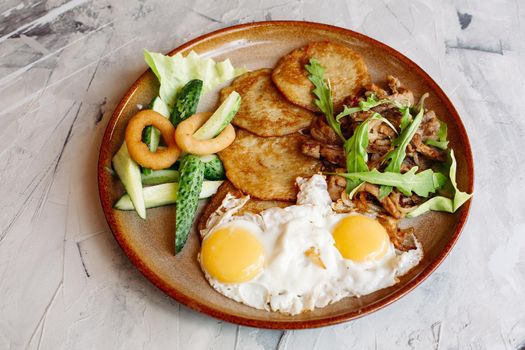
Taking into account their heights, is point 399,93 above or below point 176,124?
below

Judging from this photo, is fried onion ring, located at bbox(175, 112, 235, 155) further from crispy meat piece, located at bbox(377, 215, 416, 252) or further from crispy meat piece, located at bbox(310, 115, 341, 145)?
crispy meat piece, located at bbox(377, 215, 416, 252)

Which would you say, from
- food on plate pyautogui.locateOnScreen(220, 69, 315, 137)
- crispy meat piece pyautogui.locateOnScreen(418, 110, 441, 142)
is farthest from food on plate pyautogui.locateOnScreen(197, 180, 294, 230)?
crispy meat piece pyautogui.locateOnScreen(418, 110, 441, 142)

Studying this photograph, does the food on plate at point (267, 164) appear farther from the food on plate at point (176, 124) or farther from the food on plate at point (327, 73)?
the food on plate at point (327, 73)

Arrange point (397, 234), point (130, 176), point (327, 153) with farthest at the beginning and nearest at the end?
point (327, 153)
point (130, 176)
point (397, 234)

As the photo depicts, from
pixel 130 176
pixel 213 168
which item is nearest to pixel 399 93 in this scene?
pixel 213 168

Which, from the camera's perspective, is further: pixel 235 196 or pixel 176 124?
pixel 176 124

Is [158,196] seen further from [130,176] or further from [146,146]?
[146,146]

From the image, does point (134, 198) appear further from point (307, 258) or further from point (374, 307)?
point (374, 307)

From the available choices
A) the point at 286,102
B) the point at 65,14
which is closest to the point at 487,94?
the point at 286,102
